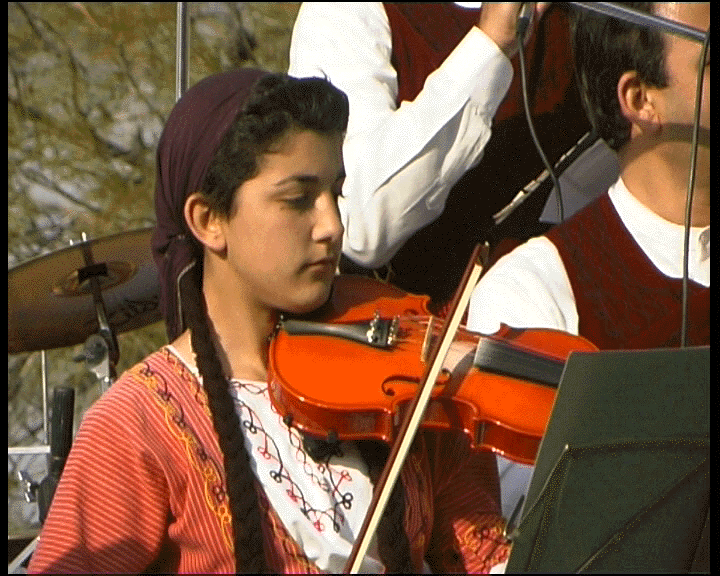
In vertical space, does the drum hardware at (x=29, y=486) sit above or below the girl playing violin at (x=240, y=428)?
below

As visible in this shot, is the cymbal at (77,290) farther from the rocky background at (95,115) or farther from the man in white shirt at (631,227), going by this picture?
the rocky background at (95,115)

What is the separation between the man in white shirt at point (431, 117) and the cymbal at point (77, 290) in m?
0.39

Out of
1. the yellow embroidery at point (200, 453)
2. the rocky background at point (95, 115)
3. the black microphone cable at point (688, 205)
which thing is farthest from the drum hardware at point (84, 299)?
the rocky background at point (95, 115)

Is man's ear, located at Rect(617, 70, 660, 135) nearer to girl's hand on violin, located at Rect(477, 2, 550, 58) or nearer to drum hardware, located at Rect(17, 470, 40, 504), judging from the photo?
girl's hand on violin, located at Rect(477, 2, 550, 58)

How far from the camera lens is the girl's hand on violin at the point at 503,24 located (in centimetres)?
203

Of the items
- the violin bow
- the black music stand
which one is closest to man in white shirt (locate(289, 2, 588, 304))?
the violin bow

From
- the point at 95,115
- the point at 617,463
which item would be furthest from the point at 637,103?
the point at 95,115

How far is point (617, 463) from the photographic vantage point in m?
1.44

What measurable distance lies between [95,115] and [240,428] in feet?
15.1

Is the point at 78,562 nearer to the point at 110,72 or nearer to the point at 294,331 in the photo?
the point at 294,331

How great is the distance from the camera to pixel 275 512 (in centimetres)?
162

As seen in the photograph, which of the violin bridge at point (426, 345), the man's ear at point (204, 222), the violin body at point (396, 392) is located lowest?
the violin body at point (396, 392)

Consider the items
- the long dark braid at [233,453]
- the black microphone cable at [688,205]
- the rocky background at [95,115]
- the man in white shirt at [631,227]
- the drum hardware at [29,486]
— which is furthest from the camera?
the rocky background at [95,115]

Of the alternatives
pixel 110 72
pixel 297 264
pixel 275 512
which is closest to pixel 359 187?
pixel 297 264
